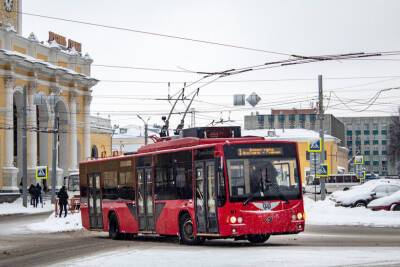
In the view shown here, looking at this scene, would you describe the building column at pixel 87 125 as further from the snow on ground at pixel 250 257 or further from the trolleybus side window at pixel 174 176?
the snow on ground at pixel 250 257

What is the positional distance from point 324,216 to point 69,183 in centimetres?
4006

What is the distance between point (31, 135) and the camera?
70.4 metres

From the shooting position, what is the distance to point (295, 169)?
71.0 ft

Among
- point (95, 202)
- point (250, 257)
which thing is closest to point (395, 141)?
point (95, 202)

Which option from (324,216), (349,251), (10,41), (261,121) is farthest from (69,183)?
(261,121)

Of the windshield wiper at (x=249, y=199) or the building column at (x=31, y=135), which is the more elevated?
the building column at (x=31, y=135)

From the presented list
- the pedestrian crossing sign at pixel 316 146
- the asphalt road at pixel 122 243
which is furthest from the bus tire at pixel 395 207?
the pedestrian crossing sign at pixel 316 146

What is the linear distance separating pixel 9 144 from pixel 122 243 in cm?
4386

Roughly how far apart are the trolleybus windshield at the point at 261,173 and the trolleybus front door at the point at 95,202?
878 cm

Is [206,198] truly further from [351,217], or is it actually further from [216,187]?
[351,217]

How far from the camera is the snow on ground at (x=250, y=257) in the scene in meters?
15.7

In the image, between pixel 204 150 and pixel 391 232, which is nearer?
pixel 204 150

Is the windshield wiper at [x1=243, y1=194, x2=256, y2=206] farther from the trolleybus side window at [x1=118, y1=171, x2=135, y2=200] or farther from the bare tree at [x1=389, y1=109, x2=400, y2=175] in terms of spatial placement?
the bare tree at [x1=389, y1=109, x2=400, y2=175]

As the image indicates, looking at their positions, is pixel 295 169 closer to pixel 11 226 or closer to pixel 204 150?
pixel 204 150
